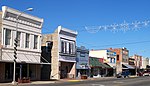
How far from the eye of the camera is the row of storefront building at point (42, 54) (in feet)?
141

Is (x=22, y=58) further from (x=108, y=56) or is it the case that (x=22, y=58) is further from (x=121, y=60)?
(x=121, y=60)

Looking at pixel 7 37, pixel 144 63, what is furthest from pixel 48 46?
pixel 144 63

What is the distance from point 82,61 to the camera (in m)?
66.3

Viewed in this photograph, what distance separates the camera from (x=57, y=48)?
56156mm

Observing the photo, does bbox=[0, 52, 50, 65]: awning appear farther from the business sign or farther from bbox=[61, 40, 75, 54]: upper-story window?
bbox=[61, 40, 75, 54]: upper-story window

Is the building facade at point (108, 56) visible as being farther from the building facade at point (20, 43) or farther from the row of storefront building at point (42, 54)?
the building facade at point (20, 43)

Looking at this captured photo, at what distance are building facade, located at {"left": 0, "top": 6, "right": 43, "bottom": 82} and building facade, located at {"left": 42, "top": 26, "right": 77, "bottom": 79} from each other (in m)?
6.80

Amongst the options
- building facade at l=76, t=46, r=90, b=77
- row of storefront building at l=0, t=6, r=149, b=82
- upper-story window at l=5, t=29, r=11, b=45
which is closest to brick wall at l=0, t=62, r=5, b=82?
row of storefront building at l=0, t=6, r=149, b=82

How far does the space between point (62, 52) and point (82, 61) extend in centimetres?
996

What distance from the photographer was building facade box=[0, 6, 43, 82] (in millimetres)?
42188

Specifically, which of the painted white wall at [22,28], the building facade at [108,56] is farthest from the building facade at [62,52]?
the building facade at [108,56]

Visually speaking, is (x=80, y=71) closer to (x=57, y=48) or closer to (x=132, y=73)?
(x=57, y=48)

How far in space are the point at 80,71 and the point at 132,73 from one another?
142 ft

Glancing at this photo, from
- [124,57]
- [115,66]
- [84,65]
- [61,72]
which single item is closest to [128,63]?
[124,57]
